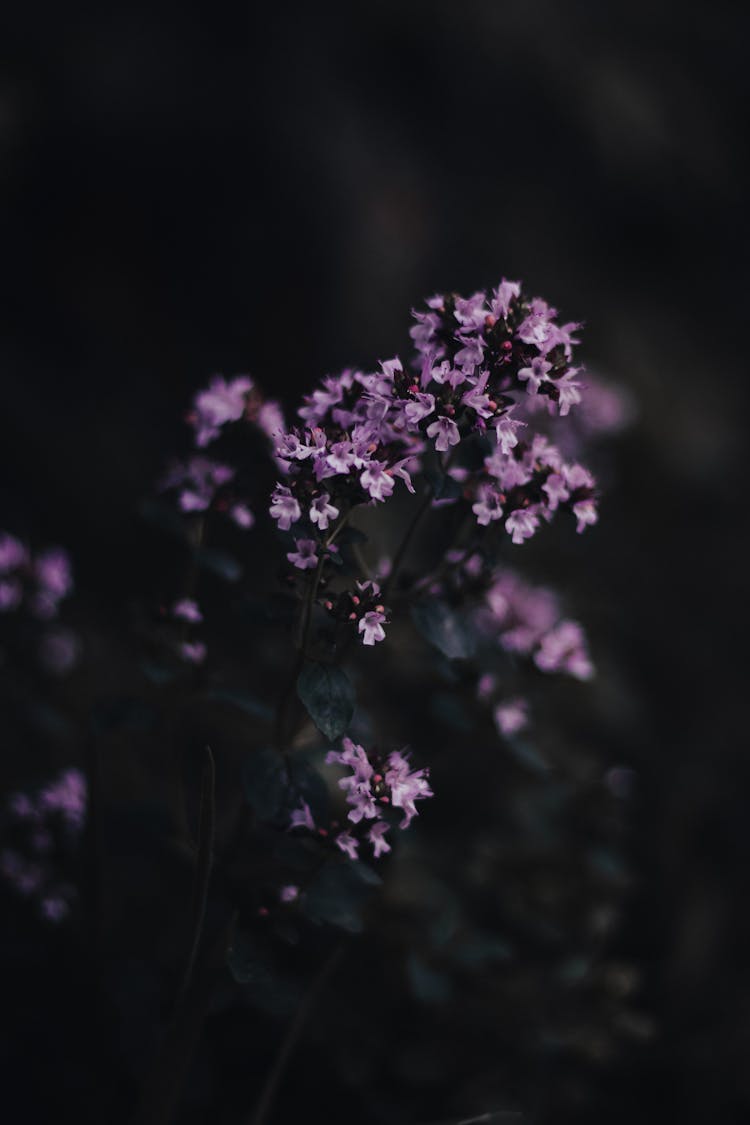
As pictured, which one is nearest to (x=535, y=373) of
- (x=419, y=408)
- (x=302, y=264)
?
(x=419, y=408)

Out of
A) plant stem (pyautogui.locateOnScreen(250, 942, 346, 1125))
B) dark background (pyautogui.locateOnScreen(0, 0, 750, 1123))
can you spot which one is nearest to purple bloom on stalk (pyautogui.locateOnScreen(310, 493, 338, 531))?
plant stem (pyautogui.locateOnScreen(250, 942, 346, 1125))

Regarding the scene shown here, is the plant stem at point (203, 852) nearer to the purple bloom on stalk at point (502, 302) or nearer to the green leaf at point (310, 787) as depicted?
the green leaf at point (310, 787)

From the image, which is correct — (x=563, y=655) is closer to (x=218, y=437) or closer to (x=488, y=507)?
(x=488, y=507)

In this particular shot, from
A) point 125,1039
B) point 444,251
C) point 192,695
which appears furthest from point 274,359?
point 125,1039

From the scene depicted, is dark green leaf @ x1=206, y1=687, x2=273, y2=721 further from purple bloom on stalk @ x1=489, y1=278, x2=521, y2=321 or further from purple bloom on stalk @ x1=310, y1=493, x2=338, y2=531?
purple bloom on stalk @ x1=489, y1=278, x2=521, y2=321

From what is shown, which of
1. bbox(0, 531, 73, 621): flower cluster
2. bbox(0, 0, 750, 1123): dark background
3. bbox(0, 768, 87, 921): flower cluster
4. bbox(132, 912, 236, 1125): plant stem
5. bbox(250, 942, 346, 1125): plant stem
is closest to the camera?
bbox(132, 912, 236, 1125): plant stem
